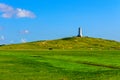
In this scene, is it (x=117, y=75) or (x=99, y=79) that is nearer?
(x=99, y=79)

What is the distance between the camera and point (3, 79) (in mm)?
31781

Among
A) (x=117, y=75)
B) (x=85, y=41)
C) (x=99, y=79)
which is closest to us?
(x=99, y=79)

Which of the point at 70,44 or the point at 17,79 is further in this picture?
the point at 70,44

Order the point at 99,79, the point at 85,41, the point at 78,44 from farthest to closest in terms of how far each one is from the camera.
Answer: the point at 85,41 < the point at 78,44 < the point at 99,79

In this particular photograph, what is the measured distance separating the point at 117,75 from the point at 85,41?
163 meters

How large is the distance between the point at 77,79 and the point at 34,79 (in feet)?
12.7

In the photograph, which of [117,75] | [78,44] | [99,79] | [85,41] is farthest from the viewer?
[85,41]

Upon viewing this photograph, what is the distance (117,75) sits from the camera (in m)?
33.0

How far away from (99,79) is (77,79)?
1984mm

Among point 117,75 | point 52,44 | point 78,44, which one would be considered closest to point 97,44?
point 78,44

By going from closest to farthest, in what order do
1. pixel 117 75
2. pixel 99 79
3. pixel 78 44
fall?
1. pixel 99 79
2. pixel 117 75
3. pixel 78 44

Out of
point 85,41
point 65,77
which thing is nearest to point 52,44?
point 85,41

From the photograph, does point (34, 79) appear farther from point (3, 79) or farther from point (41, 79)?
point (3, 79)

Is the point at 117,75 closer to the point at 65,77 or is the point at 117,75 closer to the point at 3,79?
the point at 65,77
